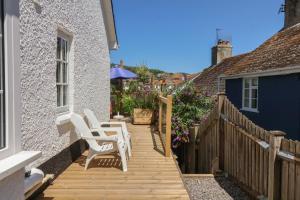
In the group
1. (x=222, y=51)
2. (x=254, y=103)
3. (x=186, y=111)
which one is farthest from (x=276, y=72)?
(x=222, y=51)

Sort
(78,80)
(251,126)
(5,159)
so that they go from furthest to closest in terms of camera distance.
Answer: (78,80) → (251,126) → (5,159)

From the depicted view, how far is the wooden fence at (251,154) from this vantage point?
4.26 metres

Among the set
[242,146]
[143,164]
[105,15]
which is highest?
[105,15]

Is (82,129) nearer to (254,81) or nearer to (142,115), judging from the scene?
(142,115)

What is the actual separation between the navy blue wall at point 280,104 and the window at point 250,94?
394mm

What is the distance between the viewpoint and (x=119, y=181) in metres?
4.90

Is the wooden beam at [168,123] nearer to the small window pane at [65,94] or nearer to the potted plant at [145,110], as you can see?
the small window pane at [65,94]

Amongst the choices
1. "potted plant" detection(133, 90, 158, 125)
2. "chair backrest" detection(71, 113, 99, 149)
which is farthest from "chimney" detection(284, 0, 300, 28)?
"chair backrest" detection(71, 113, 99, 149)

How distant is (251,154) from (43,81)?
12.3 ft

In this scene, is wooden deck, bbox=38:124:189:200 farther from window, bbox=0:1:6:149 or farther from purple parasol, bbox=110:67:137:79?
purple parasol, bbox=110:67:137:79

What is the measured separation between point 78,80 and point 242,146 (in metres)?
3.56

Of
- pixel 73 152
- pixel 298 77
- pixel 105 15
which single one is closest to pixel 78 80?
pixel 73 152

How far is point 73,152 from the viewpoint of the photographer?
604cm

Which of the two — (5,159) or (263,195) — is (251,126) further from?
(5,159)
